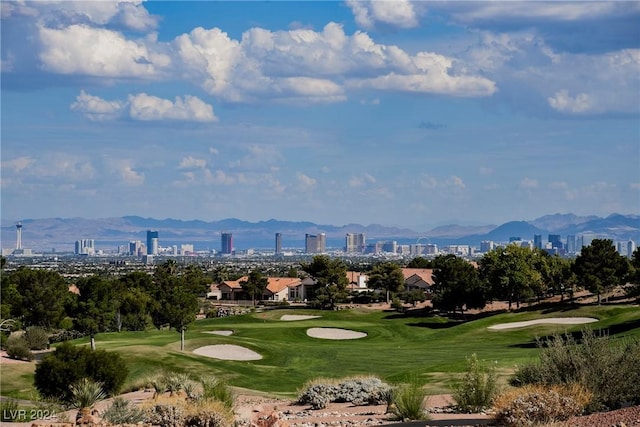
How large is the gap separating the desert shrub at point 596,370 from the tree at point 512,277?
190 ft

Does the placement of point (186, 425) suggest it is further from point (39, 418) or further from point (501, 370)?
point (501, 370)

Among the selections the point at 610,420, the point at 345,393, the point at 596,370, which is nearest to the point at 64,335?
the point at 345,393

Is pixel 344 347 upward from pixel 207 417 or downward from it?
downward

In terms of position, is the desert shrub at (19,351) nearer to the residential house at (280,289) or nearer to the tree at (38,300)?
the tree at (38,300)

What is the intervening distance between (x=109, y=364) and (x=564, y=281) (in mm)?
63510

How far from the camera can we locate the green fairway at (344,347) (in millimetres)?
39000

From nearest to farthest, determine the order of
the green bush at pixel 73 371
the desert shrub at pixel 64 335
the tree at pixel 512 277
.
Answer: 1. the green bush at pixel 73 371
2. the desert shrub at pixel 64 335
3. the tree at pixel 512 277

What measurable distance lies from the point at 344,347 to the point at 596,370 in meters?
39.2

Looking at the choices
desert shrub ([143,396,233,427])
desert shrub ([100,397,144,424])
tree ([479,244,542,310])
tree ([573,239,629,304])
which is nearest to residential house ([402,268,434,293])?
tree ([479,244,542,310])

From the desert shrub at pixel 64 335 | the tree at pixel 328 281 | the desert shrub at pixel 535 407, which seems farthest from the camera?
the tree at pixel 328 281

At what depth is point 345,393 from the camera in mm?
24750

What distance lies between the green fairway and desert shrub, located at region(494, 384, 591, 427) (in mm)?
10767

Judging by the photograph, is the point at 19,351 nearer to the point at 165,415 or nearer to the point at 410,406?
the point at 165,415

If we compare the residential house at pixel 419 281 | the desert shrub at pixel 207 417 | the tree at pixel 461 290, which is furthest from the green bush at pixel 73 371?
the residential house at pixel 419 281
